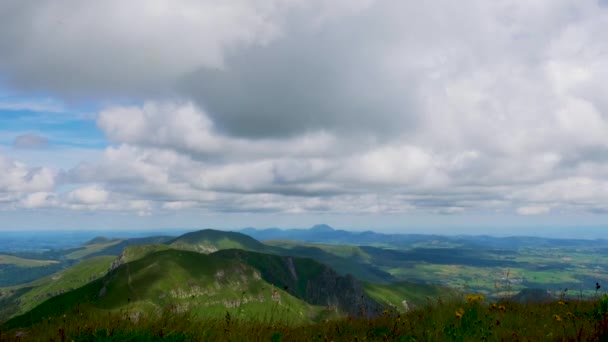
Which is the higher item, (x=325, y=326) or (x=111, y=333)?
(x=111, y=333)

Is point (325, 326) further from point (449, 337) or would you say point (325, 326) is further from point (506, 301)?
point (506, 301)

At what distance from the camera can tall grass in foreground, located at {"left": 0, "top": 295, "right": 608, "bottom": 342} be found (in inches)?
307

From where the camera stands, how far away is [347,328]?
10.9 metres

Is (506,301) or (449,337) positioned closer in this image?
(449,337)

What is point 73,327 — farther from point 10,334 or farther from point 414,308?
point 414,308

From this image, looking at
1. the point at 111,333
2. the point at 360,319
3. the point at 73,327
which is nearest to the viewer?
the point at 111,333

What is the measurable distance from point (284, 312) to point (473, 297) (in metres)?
5.51

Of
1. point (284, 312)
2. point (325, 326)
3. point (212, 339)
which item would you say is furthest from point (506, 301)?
point (212, 339)

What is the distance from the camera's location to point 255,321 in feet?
34.5

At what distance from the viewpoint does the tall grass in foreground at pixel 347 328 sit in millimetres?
7797

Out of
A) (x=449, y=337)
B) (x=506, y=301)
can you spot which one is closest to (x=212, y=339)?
(x=449, y=337)

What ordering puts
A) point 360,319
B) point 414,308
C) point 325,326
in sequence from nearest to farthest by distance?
1. point 325,326
2. point 360,319
3. point 414,308

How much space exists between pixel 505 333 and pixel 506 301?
659cm

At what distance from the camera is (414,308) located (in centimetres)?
1394
